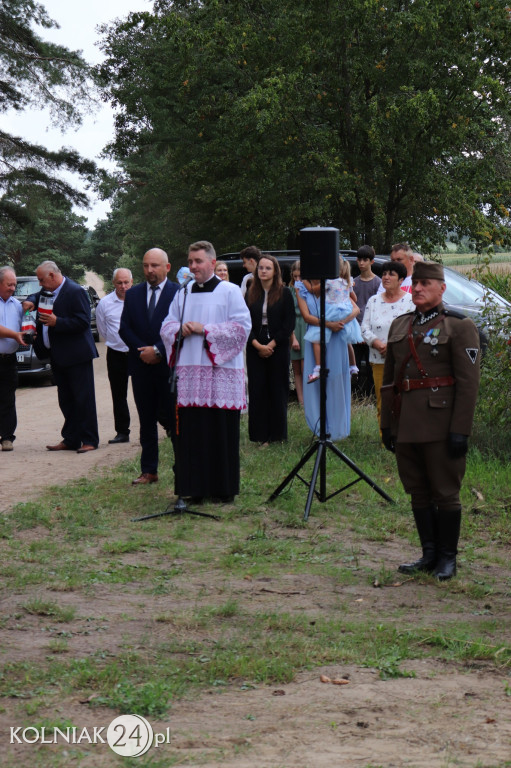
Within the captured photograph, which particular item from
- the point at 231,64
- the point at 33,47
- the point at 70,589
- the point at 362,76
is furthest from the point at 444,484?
the point at 33,47

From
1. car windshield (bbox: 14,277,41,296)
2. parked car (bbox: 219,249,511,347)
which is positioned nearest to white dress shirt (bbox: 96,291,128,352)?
parked car (bbox: 219,249,511,347)

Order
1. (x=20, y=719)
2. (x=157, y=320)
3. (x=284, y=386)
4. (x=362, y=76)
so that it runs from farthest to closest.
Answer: (x=362, y=76)
(x=284, y=386)
(x=157, y=320)
(x=20, y=719)

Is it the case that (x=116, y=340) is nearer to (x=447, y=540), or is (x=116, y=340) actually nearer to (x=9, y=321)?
(x=9, y=321)

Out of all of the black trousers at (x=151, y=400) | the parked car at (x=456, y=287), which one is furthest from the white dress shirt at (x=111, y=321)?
the parked car at (x=456, y=287)

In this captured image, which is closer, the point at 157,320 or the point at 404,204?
the point at 157,320

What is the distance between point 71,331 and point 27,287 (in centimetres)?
1204

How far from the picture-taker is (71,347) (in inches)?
482

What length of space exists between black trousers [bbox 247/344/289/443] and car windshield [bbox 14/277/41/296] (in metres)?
12.3

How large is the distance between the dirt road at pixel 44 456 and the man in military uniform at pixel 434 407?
3.90m

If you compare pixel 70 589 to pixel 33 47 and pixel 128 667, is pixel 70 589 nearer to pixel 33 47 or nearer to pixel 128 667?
pixel 128 667

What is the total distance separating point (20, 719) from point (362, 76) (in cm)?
2148

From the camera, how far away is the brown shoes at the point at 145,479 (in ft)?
33.3

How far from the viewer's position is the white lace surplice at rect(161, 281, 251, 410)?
902 cm

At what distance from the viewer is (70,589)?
668cm
